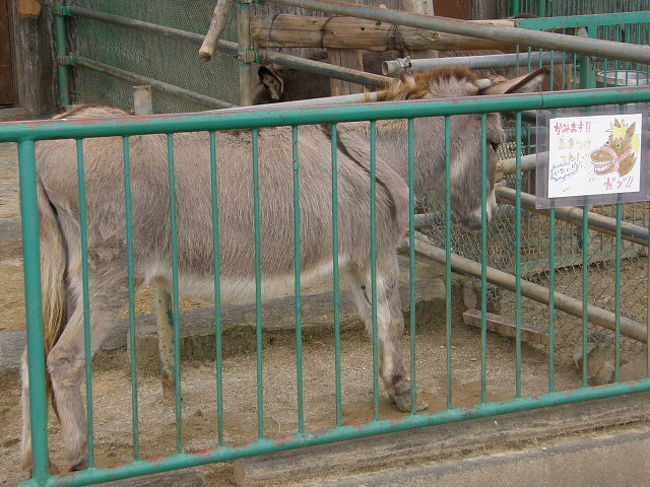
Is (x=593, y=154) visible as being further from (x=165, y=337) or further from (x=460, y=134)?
(x=165, y=337)

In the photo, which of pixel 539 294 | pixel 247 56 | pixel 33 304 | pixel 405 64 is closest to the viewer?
pixel 33 304

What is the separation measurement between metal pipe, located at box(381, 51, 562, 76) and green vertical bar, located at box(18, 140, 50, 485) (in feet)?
8.54

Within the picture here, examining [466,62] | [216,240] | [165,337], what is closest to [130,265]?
[216,240]

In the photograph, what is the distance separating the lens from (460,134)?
4508 mm

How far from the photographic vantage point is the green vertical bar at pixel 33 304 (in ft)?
9.15

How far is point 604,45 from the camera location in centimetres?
390

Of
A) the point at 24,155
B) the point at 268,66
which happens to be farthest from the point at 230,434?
the point at 268,66

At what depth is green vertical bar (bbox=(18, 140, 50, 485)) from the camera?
279 centimetres

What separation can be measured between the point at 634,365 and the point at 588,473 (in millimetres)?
991

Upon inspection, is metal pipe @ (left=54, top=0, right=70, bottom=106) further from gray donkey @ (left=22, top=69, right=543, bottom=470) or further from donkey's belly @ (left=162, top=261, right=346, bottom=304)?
donkey's belly @ (left=162, top=261, right=346, bottom=304)

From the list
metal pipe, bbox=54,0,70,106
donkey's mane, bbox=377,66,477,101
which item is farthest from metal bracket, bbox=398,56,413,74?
metal pipe, bbox=54,0,70,106

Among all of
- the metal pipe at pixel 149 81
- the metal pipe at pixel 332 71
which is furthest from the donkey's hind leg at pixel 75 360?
the metal pipe at pixel 149 81

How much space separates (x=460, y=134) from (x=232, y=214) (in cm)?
133

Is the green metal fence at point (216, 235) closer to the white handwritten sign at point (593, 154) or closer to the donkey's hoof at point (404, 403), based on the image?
the white handwritten sign at point (593, 154)
